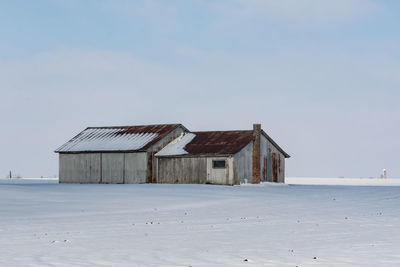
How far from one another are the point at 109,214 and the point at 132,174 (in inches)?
1395

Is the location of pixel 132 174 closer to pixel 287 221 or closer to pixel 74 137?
pixel 74 137

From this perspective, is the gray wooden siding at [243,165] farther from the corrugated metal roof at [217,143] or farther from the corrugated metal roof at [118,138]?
the corrugated metal roof at [118,138]

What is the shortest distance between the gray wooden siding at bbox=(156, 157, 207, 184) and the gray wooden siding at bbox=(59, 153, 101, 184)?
647 centimetres

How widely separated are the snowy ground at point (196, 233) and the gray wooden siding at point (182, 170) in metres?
23.7

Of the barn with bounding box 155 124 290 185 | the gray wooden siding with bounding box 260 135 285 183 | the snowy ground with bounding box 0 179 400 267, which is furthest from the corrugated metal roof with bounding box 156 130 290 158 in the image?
the snowy ground with bounding box 0 179 400 267

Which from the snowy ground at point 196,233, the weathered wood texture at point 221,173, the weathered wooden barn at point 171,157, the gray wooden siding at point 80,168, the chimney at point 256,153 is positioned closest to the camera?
the snowy ground at point 196,233

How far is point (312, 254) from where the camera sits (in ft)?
45.6

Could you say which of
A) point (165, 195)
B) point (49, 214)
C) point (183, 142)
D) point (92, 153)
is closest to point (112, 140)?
point (92, 153)

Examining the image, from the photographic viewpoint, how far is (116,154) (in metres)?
63.0

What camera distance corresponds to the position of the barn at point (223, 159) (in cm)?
5769

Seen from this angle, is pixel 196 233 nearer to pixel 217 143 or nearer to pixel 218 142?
pixel 217 143

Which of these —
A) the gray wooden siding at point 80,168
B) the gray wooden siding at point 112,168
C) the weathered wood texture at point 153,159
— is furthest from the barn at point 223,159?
the gray wooden siding at point 80,168

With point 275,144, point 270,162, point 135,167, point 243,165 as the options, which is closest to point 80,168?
point 135,167

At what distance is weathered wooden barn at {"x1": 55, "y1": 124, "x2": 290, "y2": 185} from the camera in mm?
58188
